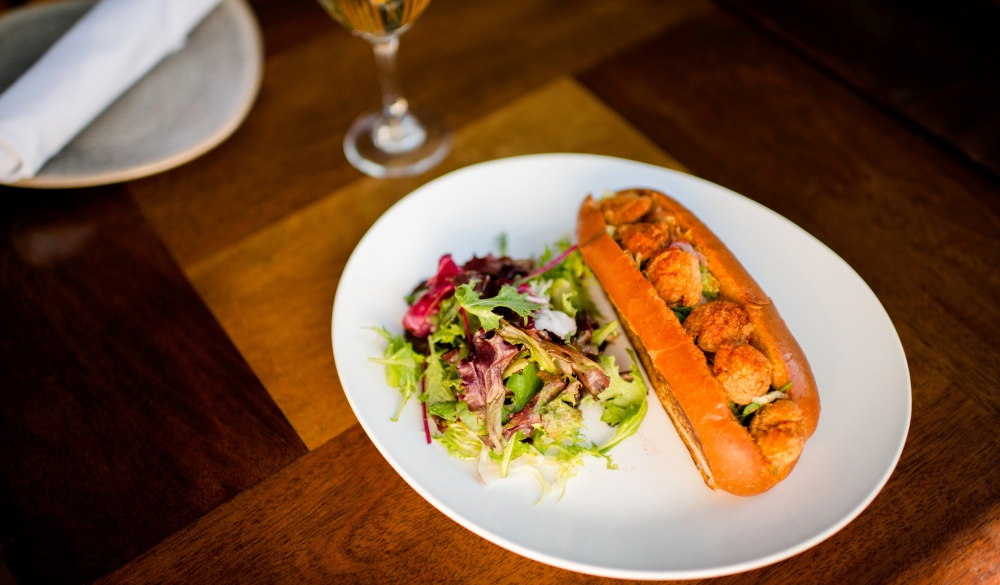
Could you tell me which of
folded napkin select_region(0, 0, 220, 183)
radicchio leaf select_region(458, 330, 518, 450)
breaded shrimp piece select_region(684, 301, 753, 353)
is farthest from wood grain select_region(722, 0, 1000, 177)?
folded napkin select_region(0, 0, 220, 183)

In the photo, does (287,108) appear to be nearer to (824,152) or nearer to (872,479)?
(824,152)

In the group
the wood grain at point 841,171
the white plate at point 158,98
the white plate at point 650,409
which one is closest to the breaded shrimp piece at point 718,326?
the white plate at point 650,409

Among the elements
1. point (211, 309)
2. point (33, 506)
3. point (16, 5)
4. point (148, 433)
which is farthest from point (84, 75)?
point (16, 5)

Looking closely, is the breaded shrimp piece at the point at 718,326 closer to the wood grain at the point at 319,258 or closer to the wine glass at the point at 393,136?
the wood grain at the point at 319,258

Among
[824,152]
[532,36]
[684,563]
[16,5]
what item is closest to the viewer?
[684,563]

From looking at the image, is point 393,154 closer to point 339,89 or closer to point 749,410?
point 339,89
